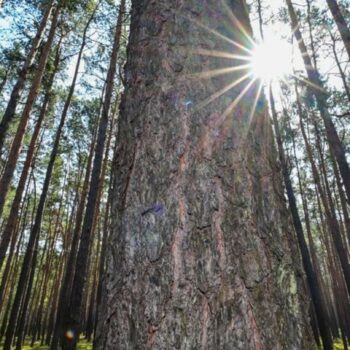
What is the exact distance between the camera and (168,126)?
89 centimetres

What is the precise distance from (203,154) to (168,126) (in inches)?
4.7

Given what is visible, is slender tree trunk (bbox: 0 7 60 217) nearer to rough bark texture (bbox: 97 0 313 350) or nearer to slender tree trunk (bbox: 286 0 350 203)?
slender tree trunk (bbox: 286 0 350 203)

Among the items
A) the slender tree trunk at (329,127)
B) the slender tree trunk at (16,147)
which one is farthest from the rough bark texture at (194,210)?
the slender tree trunk at (16,147)

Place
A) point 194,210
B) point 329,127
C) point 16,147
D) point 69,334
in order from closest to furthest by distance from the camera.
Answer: point 194,210
point 69,334
point 329,127
point 16,147

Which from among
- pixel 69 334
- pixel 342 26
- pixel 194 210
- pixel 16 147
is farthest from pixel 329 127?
pixel 194 210

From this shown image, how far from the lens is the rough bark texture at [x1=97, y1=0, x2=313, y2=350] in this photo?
700 millimetres

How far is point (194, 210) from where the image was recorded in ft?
2.58

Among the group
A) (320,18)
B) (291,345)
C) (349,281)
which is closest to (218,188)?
(291,345)

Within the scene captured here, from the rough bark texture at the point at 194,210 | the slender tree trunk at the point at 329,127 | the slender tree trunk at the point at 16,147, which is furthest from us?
the slender tree trunk at the point at 16,147

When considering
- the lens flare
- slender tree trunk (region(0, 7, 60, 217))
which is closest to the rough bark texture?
the lens flare

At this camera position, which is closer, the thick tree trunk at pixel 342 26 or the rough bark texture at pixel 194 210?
the rough bark texture at pixel 194 210

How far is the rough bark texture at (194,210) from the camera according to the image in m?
0.70

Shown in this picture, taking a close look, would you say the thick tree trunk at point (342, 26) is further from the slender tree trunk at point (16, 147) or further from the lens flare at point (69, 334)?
the lens flare at point (69, 334)

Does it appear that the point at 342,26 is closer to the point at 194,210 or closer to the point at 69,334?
the point at 194,210
